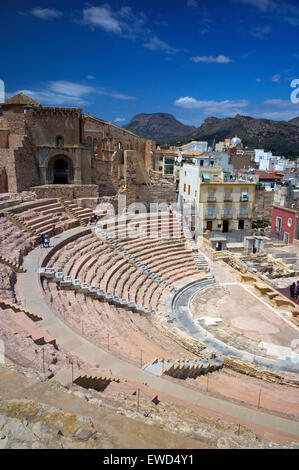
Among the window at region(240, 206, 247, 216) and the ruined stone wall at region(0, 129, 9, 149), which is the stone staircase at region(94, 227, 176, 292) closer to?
the ruined stone wall at region(0, 129, 9, 149)

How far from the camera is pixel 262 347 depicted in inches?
547

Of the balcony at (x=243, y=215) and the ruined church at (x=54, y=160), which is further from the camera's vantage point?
the balcony at (x=243, y=215)

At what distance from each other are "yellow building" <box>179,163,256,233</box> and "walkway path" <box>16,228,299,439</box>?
19.5 metres

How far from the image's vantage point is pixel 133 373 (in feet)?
27.2

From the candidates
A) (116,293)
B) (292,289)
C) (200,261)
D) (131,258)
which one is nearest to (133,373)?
(116,293)

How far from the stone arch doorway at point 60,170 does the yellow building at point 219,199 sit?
430 inches

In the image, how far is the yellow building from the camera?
28875mm

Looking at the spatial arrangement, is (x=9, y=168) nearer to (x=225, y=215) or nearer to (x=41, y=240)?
(x=41, y=240)

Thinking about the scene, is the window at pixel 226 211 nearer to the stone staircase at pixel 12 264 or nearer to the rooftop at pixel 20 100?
the rooftop at pixel 20 100

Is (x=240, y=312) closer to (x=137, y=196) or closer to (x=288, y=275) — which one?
(x=288, y=275)

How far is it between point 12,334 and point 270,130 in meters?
149

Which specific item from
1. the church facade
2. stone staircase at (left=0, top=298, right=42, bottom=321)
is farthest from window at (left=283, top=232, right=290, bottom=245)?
stone staircase at (left=0, top=298, right=42, bottom=321)

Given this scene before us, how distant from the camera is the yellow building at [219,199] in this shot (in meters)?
28.9

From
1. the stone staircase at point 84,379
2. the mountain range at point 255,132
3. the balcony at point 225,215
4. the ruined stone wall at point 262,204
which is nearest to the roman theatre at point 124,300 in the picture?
the stone staircase at point 84,379
